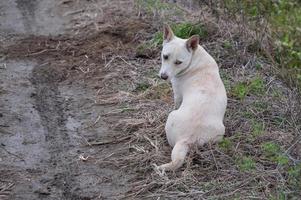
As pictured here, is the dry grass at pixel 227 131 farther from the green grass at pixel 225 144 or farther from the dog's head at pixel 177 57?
the dog's head at pixel 177 57

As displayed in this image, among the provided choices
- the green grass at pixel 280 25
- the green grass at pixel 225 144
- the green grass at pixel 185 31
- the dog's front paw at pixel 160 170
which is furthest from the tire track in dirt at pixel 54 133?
the green grass at pixel 280 25

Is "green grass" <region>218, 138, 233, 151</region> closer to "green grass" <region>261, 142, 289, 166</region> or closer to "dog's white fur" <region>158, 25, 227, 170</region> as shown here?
"dog's white fur" <region>158, 25, 227, 170</region>

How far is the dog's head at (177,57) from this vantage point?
600 cm

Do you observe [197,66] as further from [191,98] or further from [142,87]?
[142,87]

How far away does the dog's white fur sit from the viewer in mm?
5500

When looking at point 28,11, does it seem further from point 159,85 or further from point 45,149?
point 45,149

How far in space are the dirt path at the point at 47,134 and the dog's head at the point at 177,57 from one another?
87 centimetres

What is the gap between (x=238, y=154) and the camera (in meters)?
5.72

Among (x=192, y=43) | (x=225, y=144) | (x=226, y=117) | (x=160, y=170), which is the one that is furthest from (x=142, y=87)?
(x=160, y=170)

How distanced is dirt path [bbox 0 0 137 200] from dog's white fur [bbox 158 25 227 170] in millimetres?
563

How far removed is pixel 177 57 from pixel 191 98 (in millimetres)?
457

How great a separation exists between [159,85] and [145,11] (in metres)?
2.36

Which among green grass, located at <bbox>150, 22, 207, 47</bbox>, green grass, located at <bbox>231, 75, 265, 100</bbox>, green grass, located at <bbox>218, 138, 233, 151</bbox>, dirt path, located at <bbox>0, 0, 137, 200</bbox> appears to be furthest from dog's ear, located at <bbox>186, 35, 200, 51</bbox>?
green grass, located at <bbox>150, 22, 207, 47</bbox>

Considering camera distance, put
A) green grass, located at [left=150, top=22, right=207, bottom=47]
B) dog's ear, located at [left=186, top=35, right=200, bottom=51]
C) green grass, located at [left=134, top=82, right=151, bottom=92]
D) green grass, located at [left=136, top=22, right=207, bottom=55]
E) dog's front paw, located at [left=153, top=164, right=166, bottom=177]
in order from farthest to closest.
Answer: green grass, located at [left=150, top=22, right=207, bottom=47] < green grass, located at [left=136, top=22, right=207, bottom=55] < green grass, located at [left=134, top=82, right=151, bottom=92] < dog's ear, located at [left=186, top=35, right=200, bottom=51] < dog's front paw, located at [left=153, top=164, right=166, bottom=177]
